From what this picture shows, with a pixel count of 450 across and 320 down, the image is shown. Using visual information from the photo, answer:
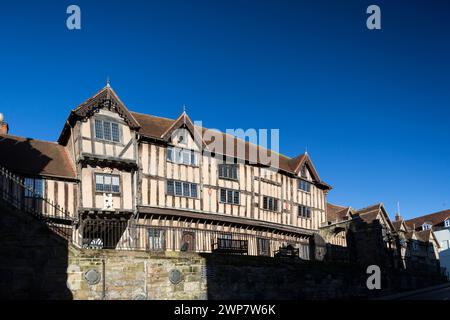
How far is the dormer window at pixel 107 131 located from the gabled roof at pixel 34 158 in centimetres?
246

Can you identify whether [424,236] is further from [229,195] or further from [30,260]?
[30,260]

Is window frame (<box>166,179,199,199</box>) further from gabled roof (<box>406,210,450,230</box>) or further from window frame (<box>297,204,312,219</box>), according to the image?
gabled roof (<box>406,210,450,230</box>)

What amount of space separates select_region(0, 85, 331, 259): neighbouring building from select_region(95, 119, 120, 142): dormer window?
60mm

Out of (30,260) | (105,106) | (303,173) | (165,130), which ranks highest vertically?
(105,106)

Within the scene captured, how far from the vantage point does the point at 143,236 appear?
28.1 meters

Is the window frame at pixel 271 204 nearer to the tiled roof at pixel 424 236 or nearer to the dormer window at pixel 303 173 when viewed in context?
the dormer window at pixel 303 173

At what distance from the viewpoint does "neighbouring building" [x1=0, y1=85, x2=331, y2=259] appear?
26922mm

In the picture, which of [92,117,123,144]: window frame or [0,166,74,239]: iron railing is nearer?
[0,166,74,239]: iron railing

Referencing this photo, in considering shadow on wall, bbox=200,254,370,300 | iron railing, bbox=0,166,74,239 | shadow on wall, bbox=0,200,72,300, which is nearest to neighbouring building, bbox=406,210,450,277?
shadow on wall, bbox=200,254,370,300

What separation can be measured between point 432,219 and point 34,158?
2174 inches

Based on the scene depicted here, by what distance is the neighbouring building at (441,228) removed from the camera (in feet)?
200

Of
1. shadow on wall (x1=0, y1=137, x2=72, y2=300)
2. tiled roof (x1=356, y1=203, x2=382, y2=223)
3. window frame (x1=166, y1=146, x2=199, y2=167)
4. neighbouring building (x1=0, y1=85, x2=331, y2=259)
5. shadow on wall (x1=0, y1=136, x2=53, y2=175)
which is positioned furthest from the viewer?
tiled roof (x1=356, y1=203, x2=382, y2=223)

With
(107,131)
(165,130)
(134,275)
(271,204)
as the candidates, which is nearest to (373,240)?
(271,204)

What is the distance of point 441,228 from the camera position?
63.1m
